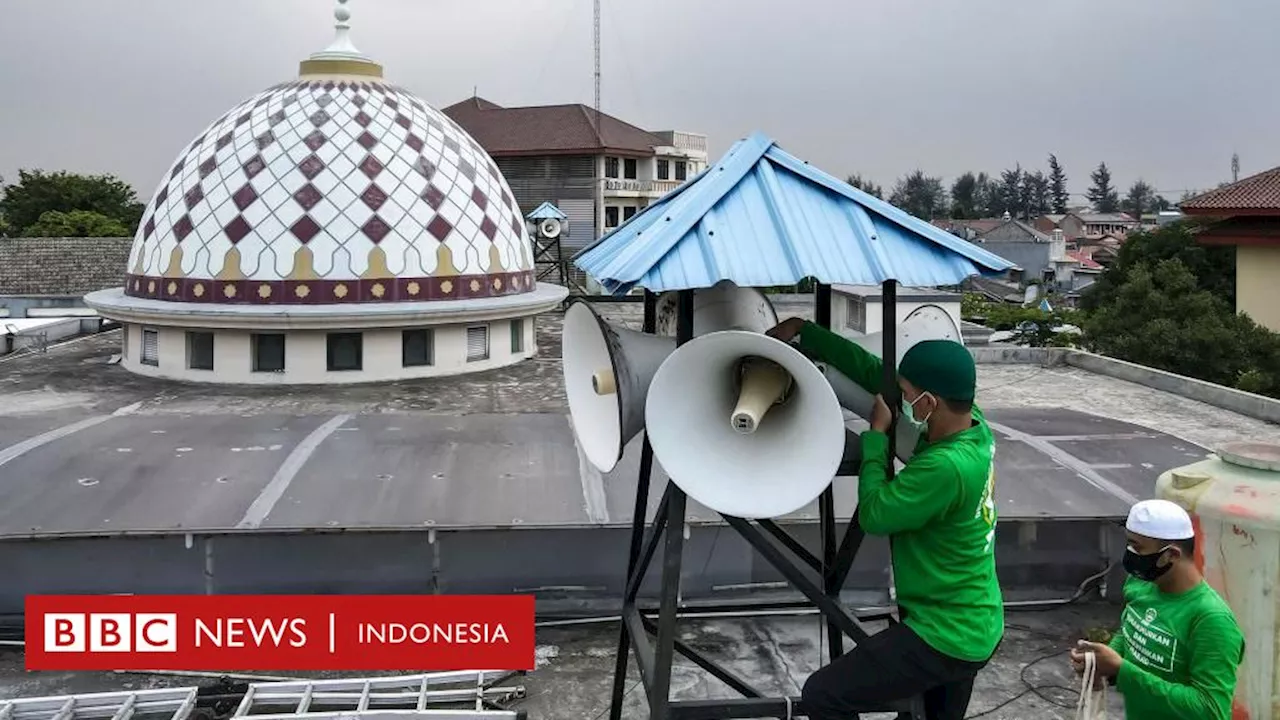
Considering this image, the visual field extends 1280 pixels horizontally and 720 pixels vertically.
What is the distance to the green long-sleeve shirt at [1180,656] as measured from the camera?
11.6ft

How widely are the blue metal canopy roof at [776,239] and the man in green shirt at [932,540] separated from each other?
0.54m

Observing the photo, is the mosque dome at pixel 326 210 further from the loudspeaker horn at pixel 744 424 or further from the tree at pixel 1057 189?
the tree at pixel 1057 189

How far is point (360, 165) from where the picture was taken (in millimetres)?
15398

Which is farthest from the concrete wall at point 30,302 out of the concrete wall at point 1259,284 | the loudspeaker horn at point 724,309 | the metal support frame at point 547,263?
the concrete wall at point 1259,284

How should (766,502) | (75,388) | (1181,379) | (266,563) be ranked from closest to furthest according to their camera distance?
(766,502), (266,563), (75,388), (1181,379)

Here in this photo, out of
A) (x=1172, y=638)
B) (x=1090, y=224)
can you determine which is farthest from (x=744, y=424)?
(x=1090, y=224)

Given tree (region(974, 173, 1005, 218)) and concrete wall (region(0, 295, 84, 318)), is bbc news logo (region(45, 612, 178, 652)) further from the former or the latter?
tree (region(974, 173, 1005, 218))

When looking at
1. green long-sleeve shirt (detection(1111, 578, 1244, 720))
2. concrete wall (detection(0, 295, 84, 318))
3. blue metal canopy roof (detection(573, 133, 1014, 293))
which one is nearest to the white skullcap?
green long-sleeve shirt (detection(1111, 578, 1244, 720))

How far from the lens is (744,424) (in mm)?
3742

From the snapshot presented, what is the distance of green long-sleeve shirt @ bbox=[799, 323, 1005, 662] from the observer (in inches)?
137

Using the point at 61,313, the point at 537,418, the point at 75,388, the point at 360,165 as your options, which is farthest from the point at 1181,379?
the point at 61,313

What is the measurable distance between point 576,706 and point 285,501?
2.63 meters

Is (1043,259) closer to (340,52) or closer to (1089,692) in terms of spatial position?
(340,52)

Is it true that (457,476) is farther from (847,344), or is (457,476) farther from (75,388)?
(75,388)
